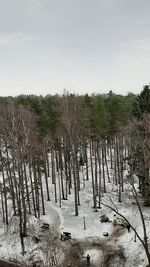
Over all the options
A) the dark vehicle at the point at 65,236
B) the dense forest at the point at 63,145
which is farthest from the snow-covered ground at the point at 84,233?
the dense forest at the point at 63,145

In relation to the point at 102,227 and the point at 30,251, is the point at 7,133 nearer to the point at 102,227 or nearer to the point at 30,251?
the point at 30,251

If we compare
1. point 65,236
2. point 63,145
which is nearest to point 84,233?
point 65,236

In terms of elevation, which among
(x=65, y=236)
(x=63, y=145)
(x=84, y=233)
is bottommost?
(x=84, y=233)

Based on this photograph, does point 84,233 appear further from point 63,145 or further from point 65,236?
point 63,145

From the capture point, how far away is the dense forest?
26562 millimetres

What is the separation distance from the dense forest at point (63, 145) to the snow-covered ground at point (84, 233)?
92 centimetres

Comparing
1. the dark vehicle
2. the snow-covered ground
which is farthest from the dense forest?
the dark vehicle

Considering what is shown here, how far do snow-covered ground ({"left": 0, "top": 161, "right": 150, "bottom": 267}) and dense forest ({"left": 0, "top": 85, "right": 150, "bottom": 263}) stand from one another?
92 cm

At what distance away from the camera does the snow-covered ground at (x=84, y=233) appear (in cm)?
2622

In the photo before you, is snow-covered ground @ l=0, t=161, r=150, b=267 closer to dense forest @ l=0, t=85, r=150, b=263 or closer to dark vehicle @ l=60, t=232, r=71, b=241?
dark vehicle @ l=60, t=232, r=71, b=241

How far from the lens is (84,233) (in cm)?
3100

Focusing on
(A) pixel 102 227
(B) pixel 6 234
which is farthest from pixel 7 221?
(A) pixel 102 227

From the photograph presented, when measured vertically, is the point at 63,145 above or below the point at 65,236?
above

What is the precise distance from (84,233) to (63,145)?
17240 mm
